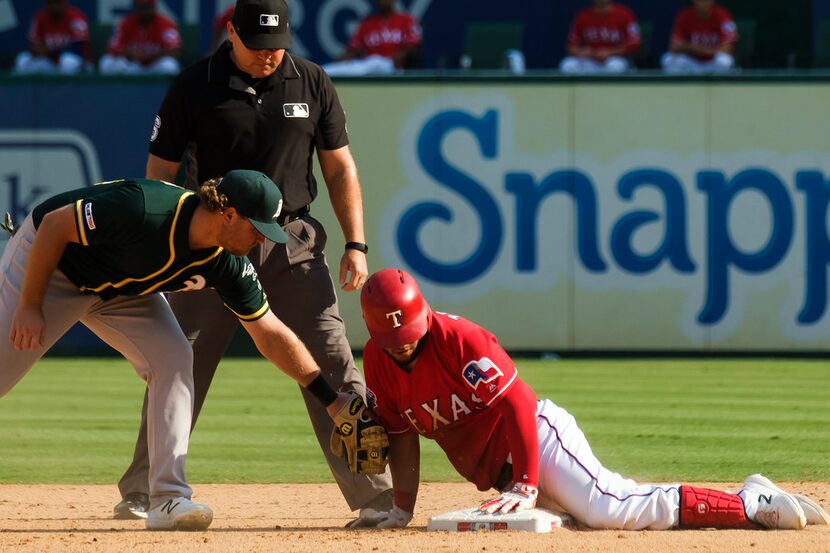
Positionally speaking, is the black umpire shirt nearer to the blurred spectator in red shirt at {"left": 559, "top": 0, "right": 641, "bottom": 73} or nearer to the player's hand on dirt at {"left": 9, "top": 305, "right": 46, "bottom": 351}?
the player's hand on dirt at {"left": 9, "top": 305, "right": 46, "bottom": 351}

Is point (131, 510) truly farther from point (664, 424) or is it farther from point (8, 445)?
point (664, 424)

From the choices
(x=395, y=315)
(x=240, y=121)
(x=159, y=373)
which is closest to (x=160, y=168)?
(x=240, y=121)

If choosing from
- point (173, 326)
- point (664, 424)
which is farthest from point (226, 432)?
point (173, 326)

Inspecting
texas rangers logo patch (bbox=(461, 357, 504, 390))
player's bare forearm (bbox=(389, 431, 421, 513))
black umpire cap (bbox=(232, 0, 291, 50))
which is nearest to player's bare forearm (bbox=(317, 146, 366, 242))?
black umpire cap (bbox=(232, 0, 291, 50))

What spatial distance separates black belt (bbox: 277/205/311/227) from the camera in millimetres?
5734

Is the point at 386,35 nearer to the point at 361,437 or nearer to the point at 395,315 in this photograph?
the point at 361,437

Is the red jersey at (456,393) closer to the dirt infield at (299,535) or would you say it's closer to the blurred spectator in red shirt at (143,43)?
the dirt infield at (299,535)

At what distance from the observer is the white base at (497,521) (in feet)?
16.4

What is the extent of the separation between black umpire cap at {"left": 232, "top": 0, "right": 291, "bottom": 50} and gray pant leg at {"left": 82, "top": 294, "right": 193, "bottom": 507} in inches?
44.4

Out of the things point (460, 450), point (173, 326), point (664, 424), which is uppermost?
point (173, 326)

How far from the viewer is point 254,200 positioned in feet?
15.6

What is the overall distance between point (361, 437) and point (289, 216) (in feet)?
3.56

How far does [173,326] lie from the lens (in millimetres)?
5430

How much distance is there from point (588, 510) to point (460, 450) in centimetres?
54
